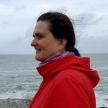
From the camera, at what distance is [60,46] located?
139 inches

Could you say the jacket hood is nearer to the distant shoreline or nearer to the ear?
the ear

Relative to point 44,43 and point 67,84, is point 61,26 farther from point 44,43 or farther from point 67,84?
point 67,84

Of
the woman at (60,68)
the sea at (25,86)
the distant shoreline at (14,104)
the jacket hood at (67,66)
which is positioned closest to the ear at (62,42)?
the woman at (60,68)

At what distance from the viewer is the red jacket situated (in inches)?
124

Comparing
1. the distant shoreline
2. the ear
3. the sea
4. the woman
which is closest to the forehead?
the woman

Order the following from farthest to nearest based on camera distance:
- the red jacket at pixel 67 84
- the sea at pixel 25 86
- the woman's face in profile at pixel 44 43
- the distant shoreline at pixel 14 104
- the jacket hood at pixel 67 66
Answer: the sea at pixel 25 86
the distant shoreline at pixel 14 104
the woman's face in profile at pixel 44 43
the jacket hood at pixel 67 66
the red jacket at pixel 67 84

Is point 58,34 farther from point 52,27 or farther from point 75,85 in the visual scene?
point 75,85

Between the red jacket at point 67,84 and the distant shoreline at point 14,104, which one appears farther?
the distant shoreline at point 14,104

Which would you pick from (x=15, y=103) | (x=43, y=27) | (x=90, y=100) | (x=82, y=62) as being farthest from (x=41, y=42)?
(x=15, y=103)

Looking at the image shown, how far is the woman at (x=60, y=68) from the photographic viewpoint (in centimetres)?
317

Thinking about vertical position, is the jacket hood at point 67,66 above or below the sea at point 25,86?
above

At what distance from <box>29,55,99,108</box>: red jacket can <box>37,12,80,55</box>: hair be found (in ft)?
0.51

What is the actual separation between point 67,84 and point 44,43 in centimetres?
48

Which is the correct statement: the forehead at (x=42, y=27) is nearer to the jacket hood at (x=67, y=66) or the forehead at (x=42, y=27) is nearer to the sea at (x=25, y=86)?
the jacket hood at (x=67, y=66)
